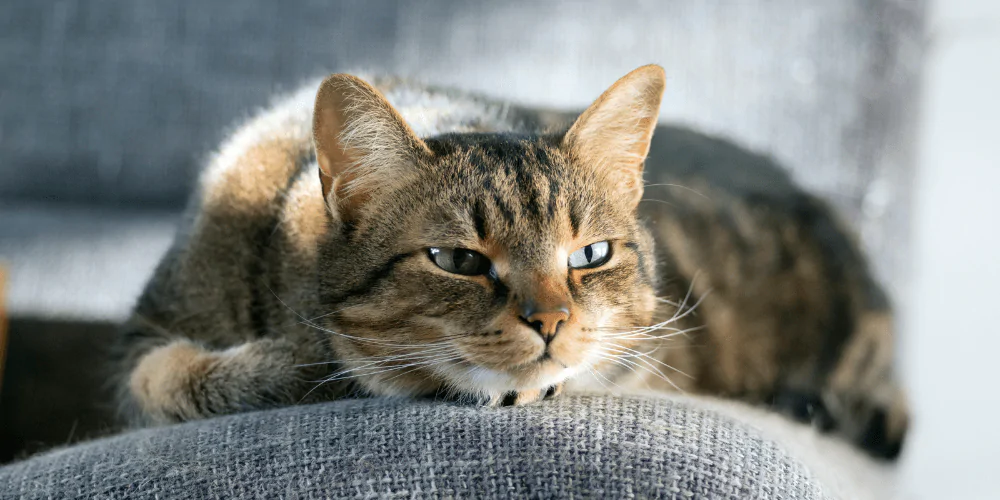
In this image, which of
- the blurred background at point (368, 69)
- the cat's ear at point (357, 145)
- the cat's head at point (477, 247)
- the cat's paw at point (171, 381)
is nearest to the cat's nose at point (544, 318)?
the cat's head at point (477, 247)

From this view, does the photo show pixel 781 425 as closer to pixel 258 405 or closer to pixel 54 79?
pixel 258 405

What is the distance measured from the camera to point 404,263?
859 millimetres

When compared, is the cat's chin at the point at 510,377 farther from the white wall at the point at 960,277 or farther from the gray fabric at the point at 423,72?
the white wall at the point at 960,277

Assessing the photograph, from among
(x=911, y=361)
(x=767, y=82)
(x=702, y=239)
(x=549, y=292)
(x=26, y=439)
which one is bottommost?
(x=26, y=439)

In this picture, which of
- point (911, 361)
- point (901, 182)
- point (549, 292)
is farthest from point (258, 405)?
point (911, 361)

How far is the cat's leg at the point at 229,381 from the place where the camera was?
3.12 ft

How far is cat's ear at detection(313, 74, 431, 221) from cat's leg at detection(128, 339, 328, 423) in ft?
0.70

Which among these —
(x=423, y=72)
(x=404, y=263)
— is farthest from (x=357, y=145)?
(x=423, y=72)

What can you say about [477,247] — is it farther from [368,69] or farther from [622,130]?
[368,69]

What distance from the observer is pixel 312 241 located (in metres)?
0.98

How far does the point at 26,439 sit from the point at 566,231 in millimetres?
1354

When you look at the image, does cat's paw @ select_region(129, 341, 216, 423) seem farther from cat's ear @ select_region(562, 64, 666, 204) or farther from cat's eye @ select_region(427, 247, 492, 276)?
cat's ear @ select_region(562, 64, 666, 204)

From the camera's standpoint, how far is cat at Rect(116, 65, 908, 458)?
0.82m

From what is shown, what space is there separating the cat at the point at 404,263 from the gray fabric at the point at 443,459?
0.07m
